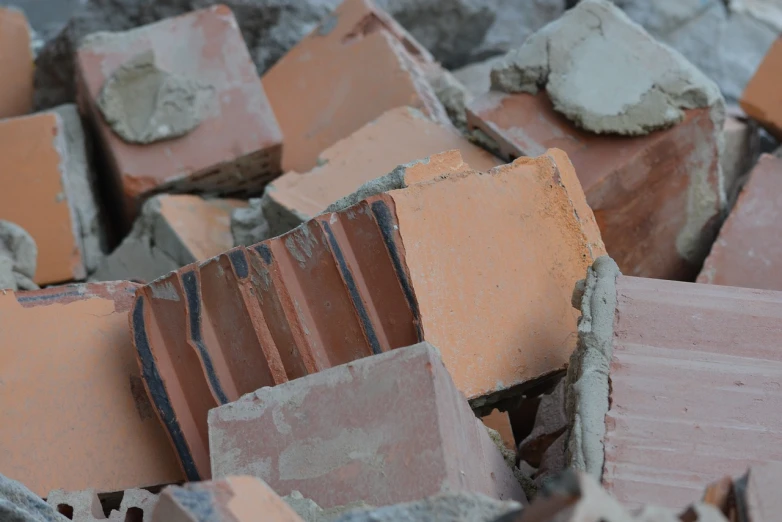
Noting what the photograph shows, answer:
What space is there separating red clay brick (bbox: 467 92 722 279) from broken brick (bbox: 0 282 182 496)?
53.7 inches

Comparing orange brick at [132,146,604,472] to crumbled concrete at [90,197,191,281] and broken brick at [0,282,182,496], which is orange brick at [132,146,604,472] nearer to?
broken brick at [0,282,182,496]

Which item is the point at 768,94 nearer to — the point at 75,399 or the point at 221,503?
the point at 75,399

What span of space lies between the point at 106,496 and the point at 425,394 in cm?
88

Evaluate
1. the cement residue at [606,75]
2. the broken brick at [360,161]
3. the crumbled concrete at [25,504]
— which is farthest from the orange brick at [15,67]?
the crumbled concrete at [25,504]

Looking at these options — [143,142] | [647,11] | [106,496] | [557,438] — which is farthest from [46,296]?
[647,11]

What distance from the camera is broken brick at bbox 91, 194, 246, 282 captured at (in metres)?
3.11

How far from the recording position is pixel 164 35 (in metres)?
3.45

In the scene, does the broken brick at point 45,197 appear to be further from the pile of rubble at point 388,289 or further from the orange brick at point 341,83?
the orange brick at point 341,83

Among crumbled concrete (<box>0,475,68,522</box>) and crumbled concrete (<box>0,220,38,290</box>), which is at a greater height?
crumbled concrete (<box>0,475,68,522</box>)

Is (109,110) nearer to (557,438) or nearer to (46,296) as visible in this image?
(46,296)

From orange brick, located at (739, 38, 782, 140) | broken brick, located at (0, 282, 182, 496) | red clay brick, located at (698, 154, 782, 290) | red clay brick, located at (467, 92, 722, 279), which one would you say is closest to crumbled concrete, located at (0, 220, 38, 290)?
broken brick, located at (0, 282, 182, 496)

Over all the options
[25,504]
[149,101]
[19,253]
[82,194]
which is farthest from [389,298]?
[82,194]

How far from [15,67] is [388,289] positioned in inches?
122

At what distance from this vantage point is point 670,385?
5.79 feet
